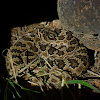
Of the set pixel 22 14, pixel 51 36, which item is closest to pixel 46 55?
pixel 51 36

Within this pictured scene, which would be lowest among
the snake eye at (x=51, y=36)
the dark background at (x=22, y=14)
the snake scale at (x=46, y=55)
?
the snake scale at (x=46, y=55)

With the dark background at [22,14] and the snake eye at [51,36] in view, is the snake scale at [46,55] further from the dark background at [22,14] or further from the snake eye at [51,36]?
the dark background at [22,14]

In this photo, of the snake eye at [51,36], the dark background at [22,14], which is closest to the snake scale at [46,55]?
the snake eye at [51,36]

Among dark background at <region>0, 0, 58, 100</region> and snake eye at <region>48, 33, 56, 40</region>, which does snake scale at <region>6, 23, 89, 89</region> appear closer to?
snake eye at <region>48, 33, 56, 40</region>

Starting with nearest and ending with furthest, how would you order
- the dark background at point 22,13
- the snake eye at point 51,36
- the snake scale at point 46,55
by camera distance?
the snake scale at point 46,55, the snake eye at point 51,36, the dark background at point 22,13

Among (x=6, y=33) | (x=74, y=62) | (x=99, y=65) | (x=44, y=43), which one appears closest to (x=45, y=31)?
(x=44, y=43)

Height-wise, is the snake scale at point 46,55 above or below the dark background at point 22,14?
below

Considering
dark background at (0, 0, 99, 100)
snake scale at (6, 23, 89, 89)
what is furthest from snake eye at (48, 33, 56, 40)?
dark background at (0, 0, 99, 100)

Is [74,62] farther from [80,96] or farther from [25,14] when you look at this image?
[25,14]
